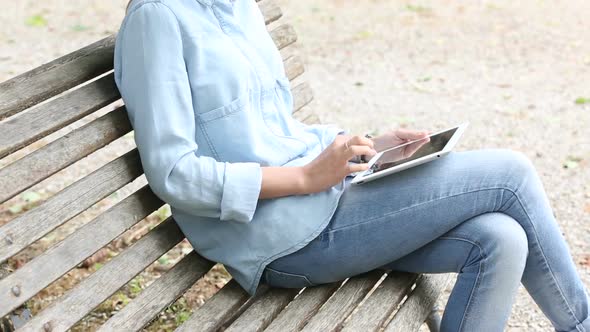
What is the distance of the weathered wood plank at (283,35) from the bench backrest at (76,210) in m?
0.95

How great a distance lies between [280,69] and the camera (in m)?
2.33

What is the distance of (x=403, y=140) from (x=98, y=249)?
924 millimetres

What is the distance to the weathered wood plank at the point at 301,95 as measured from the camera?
297cm

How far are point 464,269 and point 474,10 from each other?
221 inches

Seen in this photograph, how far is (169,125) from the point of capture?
1.90m

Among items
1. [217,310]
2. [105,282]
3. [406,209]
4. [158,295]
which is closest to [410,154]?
[406,209]

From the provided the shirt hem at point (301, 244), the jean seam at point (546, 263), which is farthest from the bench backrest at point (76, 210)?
the jean seam at point (546, 263)

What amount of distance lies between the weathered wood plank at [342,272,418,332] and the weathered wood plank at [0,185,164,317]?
0.64 metres

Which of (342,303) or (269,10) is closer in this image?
(342,303)

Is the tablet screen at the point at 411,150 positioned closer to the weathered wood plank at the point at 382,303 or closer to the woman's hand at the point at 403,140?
the woman's hand at the point at 403,140

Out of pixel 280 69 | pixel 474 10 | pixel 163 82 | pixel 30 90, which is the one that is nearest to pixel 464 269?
pixel 280 69

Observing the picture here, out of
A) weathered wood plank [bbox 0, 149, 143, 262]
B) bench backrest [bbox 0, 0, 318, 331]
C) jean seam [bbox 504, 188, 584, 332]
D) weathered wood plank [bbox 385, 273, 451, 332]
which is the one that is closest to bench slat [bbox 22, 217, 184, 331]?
bench backrest [bbox 0, 0, 318, 331]

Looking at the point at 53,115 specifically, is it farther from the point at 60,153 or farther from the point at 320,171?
the point at 320,171

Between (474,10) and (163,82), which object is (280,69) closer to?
(163,82)
